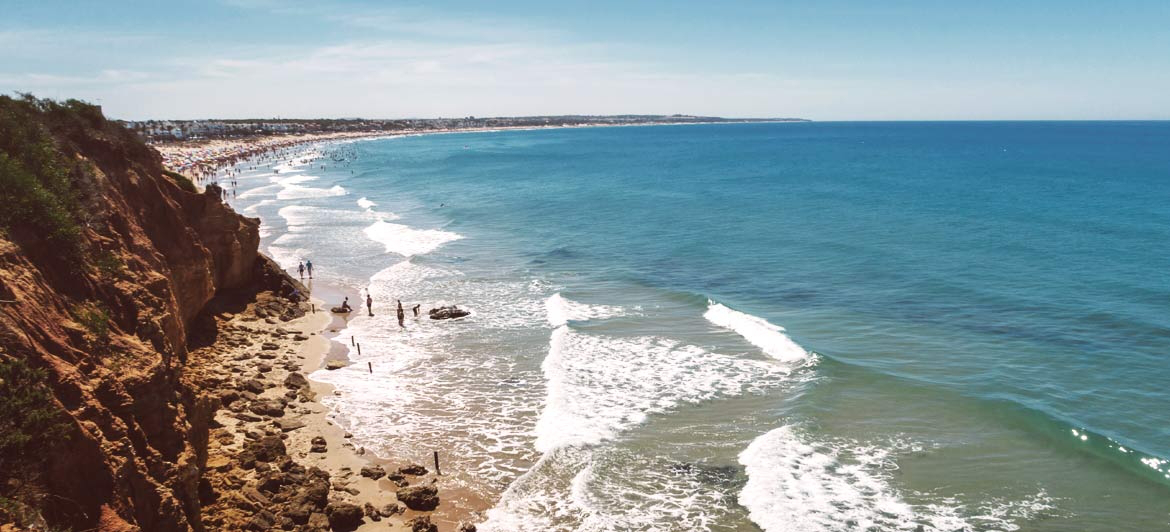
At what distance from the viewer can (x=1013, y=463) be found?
1903 cm

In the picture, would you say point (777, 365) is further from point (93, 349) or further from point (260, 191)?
point (260, 191)

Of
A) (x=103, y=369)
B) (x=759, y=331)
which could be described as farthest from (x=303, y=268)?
(x=103, y=369)

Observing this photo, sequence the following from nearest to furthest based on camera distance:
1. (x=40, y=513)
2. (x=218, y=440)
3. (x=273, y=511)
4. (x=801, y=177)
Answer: (x=40, y=513) < (x=273, y=511) < (x=218, y=440) < (x=801, y=177)

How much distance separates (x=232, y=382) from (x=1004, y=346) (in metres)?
27.3

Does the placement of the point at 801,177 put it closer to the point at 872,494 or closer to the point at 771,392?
the point at 771,392

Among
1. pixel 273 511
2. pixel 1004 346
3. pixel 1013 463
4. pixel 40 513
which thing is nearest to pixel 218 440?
pixel 273 511

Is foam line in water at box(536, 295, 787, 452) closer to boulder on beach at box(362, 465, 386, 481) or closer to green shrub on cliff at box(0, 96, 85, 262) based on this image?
boulder on beach at box(362, 465, 386, 481)

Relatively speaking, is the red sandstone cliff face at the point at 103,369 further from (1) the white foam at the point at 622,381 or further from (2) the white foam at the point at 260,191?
(2) the white foam at the point at 260,191

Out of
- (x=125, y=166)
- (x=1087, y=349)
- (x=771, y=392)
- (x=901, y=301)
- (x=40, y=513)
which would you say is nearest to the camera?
(x=40, y=513)

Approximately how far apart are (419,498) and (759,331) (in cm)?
1676

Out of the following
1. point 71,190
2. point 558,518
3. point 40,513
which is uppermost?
point 71,190

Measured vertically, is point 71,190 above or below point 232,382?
above

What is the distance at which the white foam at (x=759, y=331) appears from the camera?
1062 inches

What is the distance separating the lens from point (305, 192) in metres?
83.8
